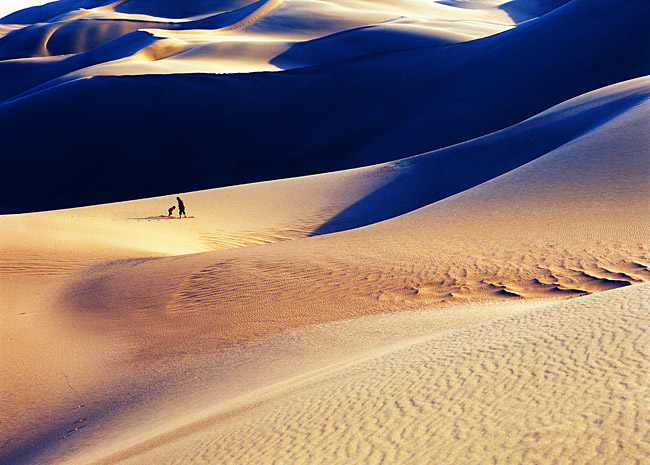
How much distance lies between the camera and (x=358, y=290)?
8.16 m

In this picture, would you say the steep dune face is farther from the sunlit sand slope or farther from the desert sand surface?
the sunlit sand slope

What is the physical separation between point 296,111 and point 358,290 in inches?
919

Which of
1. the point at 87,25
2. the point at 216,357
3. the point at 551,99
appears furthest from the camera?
the point at 87,25

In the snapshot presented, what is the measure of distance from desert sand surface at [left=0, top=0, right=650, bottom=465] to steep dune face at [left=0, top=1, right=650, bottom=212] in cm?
19

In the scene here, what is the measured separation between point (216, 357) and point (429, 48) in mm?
32314

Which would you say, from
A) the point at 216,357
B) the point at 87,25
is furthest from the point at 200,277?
the point at 87,25

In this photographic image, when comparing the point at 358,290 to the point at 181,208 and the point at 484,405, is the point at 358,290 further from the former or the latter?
the point at 181,208

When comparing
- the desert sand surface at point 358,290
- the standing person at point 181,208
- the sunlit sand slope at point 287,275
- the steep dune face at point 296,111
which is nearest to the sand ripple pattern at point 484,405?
the desert sand surface at point 358,290

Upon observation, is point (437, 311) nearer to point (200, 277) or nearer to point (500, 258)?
point (500, 258)

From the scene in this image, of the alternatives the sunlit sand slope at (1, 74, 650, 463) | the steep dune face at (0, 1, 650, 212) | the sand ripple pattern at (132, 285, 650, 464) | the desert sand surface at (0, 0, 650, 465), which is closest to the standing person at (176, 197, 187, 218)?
the desert sand surface at (0, 0, 650, 465)

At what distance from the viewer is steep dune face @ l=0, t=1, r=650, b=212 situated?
2609 cm

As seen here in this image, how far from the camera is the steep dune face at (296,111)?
2609 centimetres

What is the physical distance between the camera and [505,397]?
328 cm

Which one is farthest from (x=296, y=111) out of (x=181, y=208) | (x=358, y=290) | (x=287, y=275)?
(x=358, y=290)
